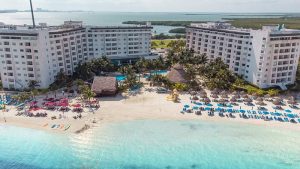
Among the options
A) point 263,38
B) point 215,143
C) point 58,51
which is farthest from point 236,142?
point 58,51

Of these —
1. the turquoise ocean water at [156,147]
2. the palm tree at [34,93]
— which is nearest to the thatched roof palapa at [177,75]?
the turquoise ocean water at [156,147]

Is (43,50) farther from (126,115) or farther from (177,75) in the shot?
(177,75)

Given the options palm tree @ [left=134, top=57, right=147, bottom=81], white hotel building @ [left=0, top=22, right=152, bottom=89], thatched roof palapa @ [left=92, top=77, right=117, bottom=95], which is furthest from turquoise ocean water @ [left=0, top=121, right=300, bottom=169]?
palm tree @ [left=134, top=57, right=147, bottom=81]

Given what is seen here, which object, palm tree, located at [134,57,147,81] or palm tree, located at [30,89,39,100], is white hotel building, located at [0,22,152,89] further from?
palm tree, located at [134,57,147,81]

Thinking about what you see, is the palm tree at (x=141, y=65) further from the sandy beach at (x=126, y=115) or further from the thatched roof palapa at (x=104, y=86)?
the sandy beach at (x=126, y=115)

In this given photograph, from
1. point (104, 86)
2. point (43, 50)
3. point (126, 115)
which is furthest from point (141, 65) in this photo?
point (126, 115)
